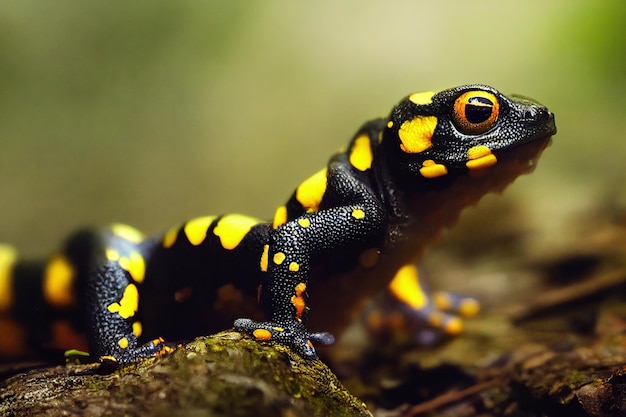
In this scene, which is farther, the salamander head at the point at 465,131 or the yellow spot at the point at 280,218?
the yellow spot at the point at 280,218

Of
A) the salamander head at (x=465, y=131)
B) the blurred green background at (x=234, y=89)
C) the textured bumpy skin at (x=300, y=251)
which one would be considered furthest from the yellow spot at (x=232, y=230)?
the blurred green background at (x=234, y=89)

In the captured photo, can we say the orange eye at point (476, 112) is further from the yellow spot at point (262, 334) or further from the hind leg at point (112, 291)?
the hind leg at point (112, 291)

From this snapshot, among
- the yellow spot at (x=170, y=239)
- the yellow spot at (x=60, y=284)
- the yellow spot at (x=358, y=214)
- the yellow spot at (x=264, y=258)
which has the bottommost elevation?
the yellow spot at (x=60, y=284)

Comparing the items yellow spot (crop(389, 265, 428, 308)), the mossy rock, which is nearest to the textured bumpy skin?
the mossy rock

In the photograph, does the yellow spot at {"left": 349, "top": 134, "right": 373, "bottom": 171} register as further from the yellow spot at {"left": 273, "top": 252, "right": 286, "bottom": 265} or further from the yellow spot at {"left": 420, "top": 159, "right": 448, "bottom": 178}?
the yellow spot at {"left": 273, "top": 252, "right": 286, "bottom": 265}

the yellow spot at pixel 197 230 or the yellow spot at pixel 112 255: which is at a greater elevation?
the yellow spot at pixel 197 230

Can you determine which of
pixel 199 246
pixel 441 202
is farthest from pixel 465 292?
pixel 199 246

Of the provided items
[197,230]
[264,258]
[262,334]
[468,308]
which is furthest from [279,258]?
[468,308]
